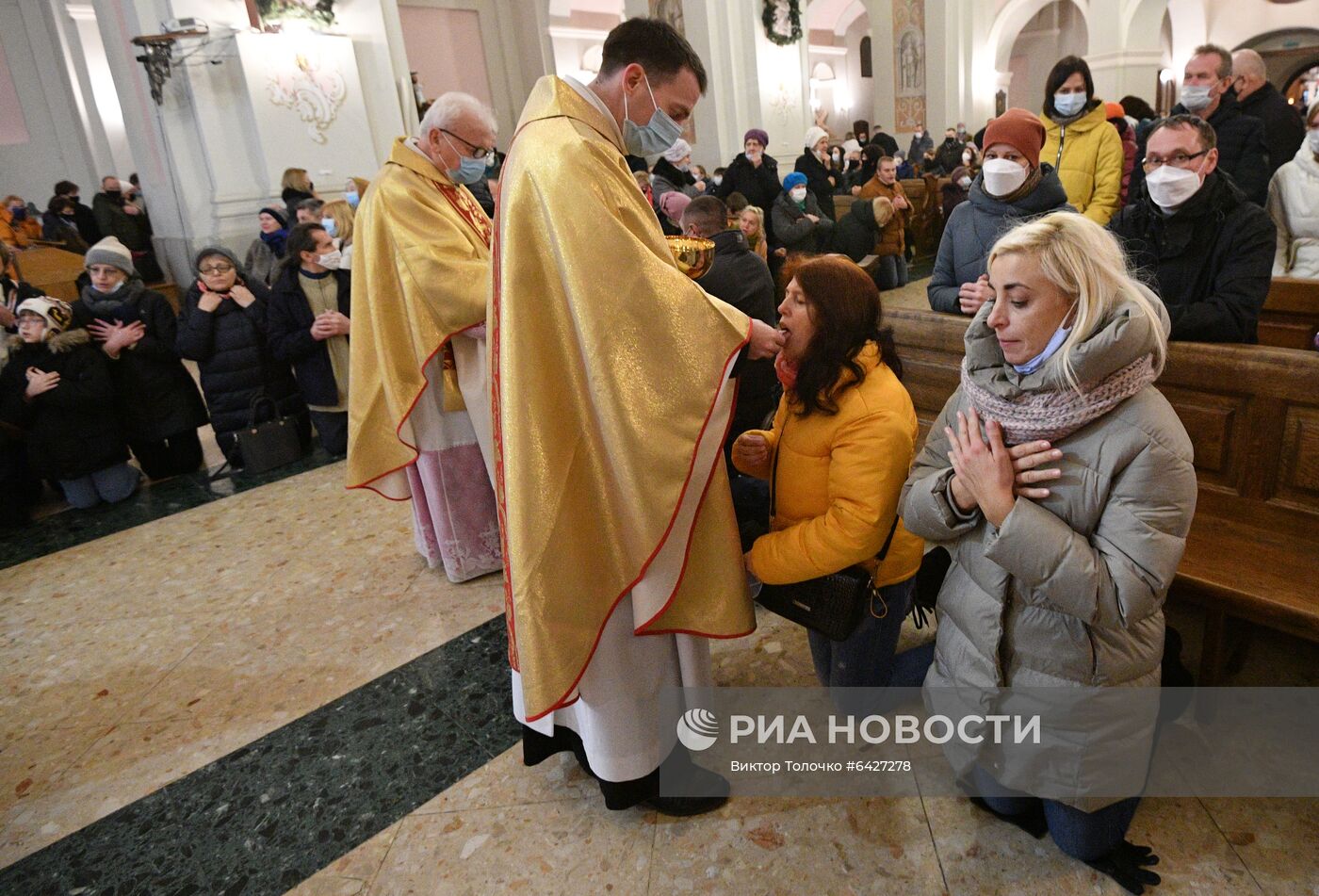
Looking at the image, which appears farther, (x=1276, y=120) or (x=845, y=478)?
(x=1276, y=120)

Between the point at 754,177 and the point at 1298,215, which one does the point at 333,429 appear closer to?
the point at 754,177

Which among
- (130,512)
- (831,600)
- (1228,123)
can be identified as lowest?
(130,512)

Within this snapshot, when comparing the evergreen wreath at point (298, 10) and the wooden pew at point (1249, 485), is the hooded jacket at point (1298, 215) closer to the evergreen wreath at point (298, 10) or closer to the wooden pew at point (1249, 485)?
the wooden pew at point (1249, 485)

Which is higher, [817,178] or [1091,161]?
[817,178]

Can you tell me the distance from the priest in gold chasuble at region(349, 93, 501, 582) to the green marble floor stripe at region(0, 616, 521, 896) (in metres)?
0.83

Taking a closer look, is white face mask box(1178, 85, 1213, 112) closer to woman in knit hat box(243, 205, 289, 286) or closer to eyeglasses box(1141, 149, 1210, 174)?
eyeglasses box(1141, 149, 1210, 174)

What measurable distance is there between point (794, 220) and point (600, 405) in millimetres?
Result: 5919

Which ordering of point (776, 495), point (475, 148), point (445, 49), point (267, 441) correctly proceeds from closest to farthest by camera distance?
1. point (776, 495)
2. point (475, 148)
3. point (267, 441)
4. point (445, 49)

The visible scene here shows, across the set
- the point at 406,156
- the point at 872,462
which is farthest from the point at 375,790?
the point at 406,156

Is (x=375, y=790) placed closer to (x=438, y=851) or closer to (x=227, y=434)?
(x=438, y=851)

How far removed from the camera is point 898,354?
Result: 305cm

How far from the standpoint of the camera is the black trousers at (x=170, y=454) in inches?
205

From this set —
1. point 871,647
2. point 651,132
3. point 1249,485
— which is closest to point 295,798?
point 871,647

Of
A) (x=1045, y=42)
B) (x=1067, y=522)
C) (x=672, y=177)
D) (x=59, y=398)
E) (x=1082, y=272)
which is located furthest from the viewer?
(x=1045, y=42)
